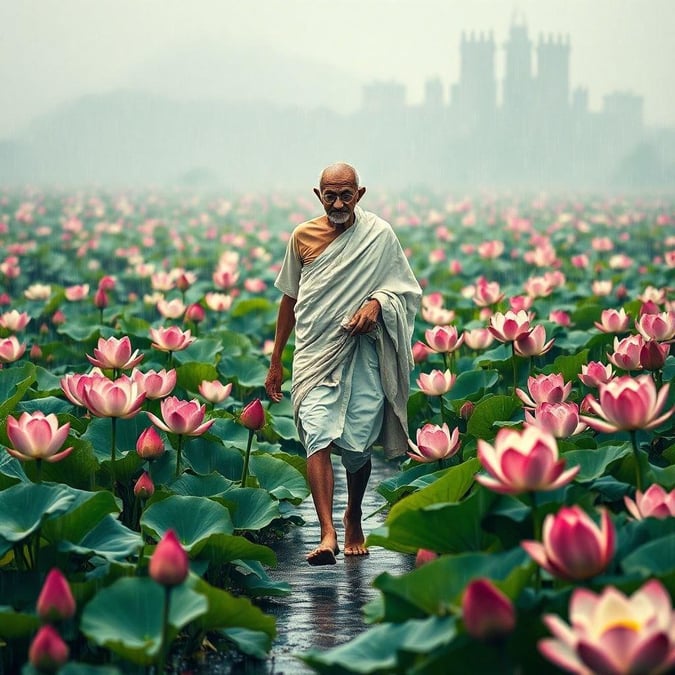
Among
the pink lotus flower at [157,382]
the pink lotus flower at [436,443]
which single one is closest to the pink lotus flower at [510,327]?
the pink lotus flower at [436,443]

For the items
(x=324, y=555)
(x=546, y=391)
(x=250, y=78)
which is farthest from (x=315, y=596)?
(x=250, y=78)

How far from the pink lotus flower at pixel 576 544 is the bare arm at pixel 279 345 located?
260 cm

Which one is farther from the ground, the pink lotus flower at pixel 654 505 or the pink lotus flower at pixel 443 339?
the pink lotus flower at pixel 654 505

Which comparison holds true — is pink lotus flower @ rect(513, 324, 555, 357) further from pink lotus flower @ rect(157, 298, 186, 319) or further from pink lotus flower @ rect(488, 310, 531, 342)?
pink lotus flower @ rect(157, 298, 186, 319)

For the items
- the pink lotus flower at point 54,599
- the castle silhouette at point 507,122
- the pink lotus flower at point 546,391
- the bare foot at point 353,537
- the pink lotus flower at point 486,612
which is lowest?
the castle silhouette at point 507,122

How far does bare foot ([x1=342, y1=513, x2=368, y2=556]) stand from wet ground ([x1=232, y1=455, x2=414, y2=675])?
31 millimetres

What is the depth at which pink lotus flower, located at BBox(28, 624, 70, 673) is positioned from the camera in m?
2.60

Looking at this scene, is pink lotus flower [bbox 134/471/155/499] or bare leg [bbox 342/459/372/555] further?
bare leg [bbox 342/459/372/555]

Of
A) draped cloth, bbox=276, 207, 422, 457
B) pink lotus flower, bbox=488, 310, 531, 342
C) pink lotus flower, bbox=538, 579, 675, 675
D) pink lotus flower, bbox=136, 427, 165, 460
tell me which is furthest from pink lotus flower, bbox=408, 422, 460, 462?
pink lotus flower, bbox=538, 579, 675, 675

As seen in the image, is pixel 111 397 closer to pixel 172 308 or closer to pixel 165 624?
pixel 165 624

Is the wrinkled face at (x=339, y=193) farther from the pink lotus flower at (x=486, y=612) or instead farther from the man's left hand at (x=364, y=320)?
the pink lotus flower at (x=486, y=612)

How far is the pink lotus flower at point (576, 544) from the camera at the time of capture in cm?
243

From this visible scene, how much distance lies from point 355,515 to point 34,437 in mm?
1550

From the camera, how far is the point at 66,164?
249 ft
